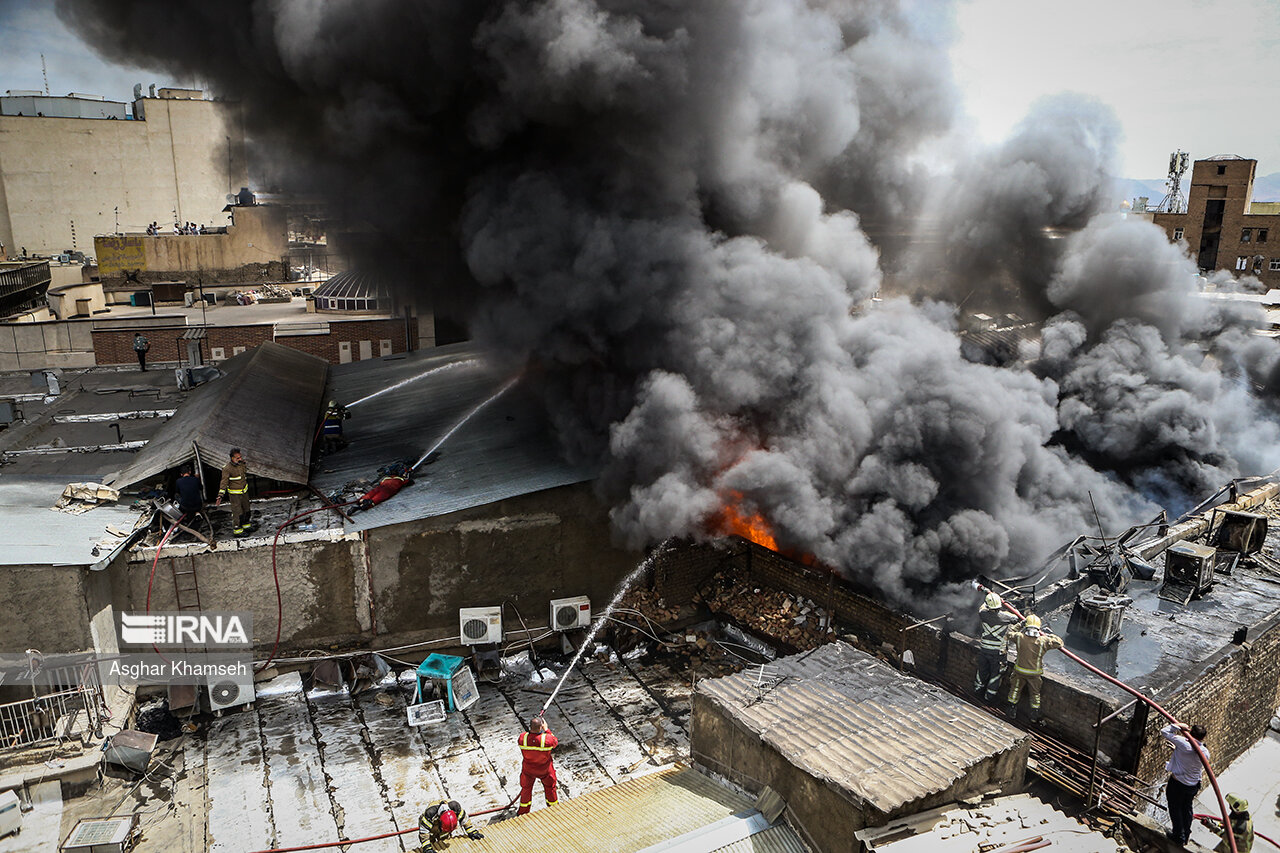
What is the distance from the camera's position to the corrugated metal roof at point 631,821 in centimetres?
675

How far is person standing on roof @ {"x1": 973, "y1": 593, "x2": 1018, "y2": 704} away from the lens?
952 cm

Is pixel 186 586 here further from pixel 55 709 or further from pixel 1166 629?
pixel 1166 629

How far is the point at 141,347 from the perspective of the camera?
2205cm

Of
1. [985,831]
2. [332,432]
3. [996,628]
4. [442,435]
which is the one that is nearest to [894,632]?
[996,628]

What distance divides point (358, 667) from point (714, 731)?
6.04 m

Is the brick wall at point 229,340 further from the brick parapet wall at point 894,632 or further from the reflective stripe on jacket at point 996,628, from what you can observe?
the reflective stripe on jacket at point 996,628

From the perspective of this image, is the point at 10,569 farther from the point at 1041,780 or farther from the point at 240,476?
the point at 1041,780

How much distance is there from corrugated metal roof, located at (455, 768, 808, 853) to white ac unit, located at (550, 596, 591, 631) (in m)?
4.44

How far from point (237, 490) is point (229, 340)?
49.0 ft

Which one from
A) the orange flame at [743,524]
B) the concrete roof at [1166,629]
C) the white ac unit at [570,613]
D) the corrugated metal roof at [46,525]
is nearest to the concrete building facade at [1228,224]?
the concrete roof at [1166,629]

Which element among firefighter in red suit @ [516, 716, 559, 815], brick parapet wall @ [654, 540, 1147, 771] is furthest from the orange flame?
firefighter in red suit @ [516, 716, 559, 815]

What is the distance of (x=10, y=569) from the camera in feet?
31.3

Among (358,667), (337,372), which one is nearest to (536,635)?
(358,667)

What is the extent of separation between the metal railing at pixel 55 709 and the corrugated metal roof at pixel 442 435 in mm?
3481
